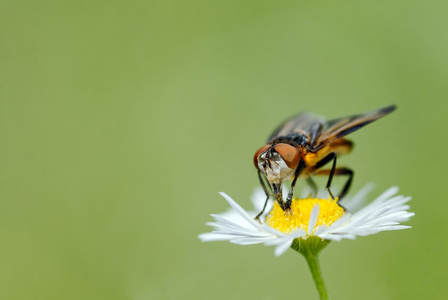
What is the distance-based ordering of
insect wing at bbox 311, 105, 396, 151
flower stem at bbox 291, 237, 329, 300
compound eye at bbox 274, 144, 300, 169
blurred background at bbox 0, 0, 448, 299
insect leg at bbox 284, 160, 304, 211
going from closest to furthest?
flower stem at bbox 291, 237, 329, 300 < compound eye at bbox 274, 144, 300, 169 < insect leg at bbox 284, 160, 304, 211 < insect wing at bbox 311, 105, 396, 151 < blurred background at bbox 0, 0, 448, 299

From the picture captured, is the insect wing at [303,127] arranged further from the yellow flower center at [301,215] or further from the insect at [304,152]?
the yellow flower center at [301,215]

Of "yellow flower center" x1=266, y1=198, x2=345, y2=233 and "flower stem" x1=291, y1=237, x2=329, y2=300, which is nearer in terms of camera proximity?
"flower stem" x1=291, y1=237, x2=329, y2=300

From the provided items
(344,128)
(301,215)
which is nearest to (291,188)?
(301,215)

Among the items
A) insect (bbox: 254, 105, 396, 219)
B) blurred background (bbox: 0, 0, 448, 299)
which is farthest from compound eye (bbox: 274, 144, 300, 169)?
blurred background (bbox: 0, 0, 448, 299)

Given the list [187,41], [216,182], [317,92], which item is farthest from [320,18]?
[216,182]

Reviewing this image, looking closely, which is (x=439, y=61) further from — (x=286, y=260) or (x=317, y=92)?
(x=286, y=260)

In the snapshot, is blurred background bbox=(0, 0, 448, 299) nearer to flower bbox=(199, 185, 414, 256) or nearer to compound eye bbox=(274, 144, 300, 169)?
flower bbox=(199, 185, 414, 256)

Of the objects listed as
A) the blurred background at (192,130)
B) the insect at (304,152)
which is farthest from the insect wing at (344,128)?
the blurred background at (192,130)
